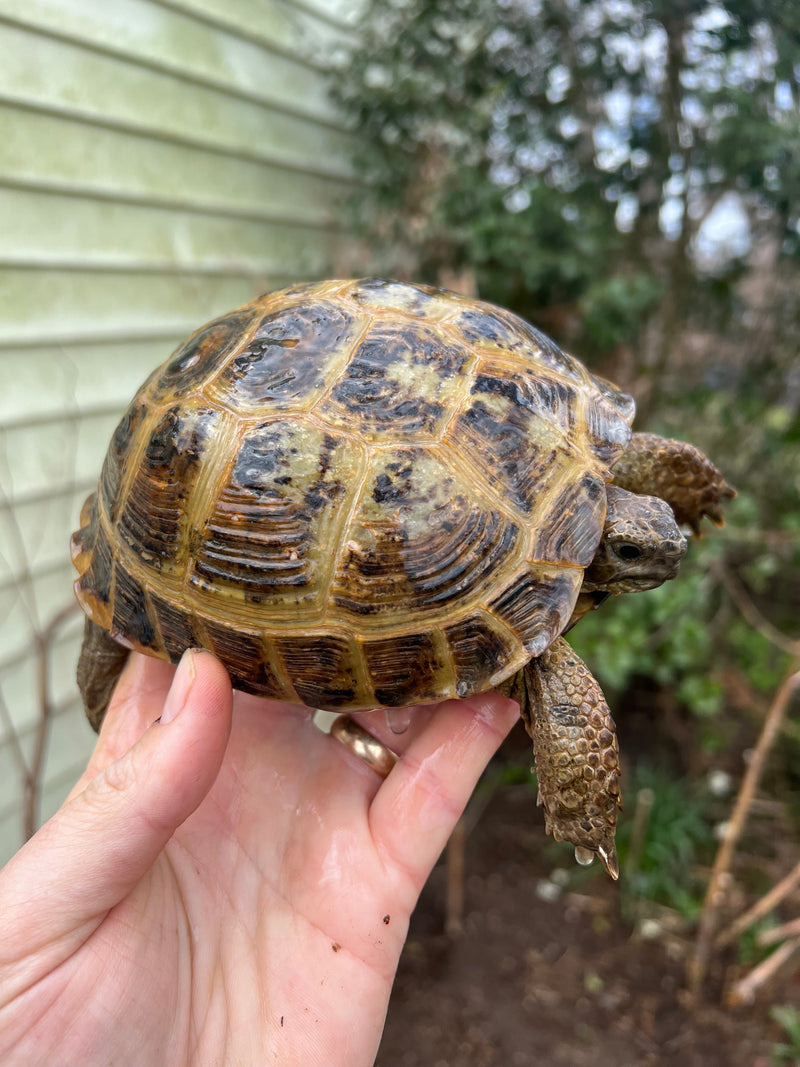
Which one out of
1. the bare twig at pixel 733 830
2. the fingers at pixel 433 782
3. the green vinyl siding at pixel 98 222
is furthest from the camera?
the green vinyl siding at pixel 98 222

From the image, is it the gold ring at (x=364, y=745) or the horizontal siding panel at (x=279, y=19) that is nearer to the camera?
the gold ring at (x=364, y=745)

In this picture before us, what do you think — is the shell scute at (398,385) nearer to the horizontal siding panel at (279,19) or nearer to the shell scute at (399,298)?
the shell scute at (399,298)

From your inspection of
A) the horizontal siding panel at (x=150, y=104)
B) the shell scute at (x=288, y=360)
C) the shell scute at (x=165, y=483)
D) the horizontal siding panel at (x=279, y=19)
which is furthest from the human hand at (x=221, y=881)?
the horizontal siding panel at (x=279, y=19)

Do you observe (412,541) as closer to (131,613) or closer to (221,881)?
(131,613)

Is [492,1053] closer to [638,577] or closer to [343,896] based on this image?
[343,896]

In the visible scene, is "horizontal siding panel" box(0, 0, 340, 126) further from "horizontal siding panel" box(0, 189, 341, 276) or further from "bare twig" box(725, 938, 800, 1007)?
"bare twig" box(725, 938, 800, 1007)
